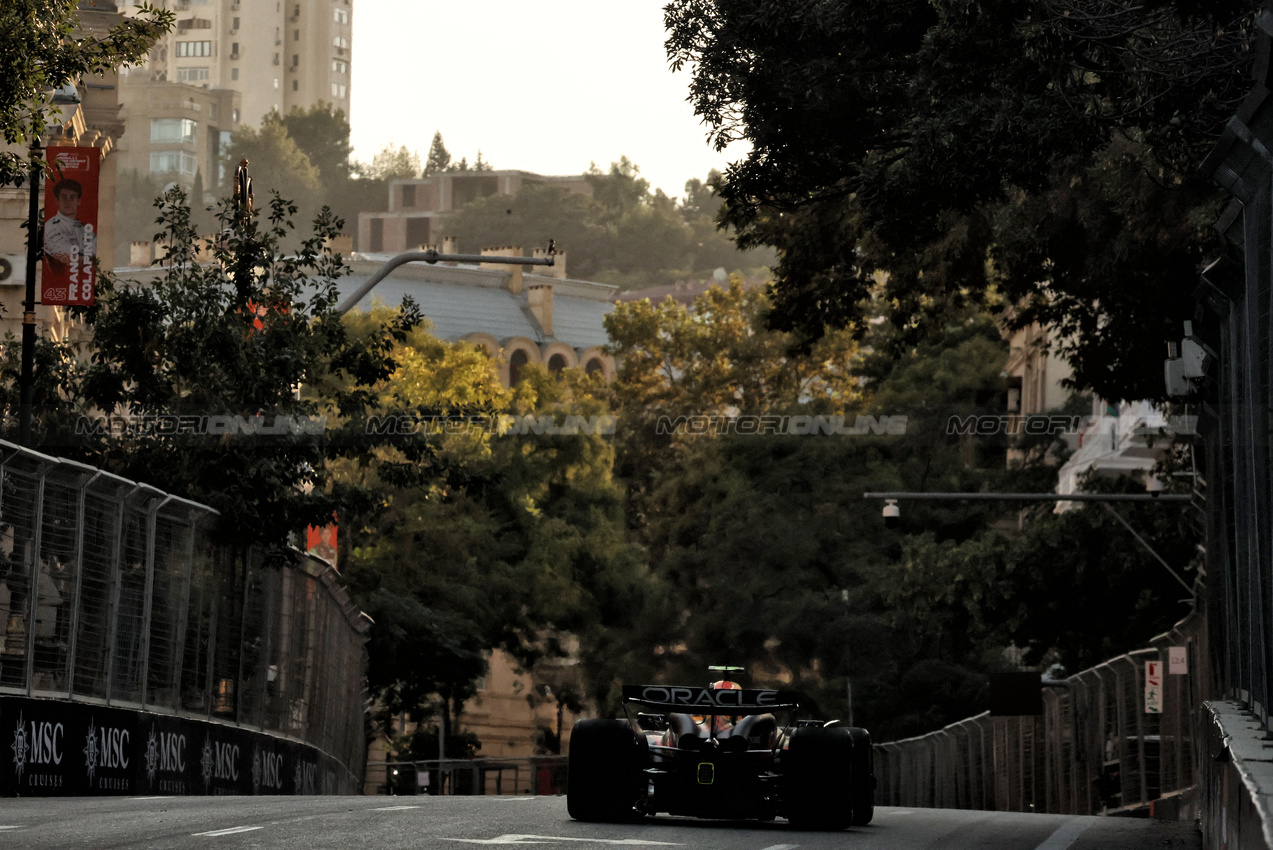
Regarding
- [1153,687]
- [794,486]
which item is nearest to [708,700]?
[1153,687]

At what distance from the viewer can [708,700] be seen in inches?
600

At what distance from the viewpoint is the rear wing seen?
1522cm

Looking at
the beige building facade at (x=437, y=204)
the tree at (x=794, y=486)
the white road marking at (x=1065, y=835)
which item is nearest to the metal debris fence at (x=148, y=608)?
the white road marking at (x=1065, y=835)

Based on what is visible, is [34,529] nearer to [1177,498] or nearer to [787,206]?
[787,206]

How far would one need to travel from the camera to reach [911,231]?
1778 cm

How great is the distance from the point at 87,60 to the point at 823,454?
157ft

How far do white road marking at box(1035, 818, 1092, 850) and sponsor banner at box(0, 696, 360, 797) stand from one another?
326 inches

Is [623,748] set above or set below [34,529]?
below

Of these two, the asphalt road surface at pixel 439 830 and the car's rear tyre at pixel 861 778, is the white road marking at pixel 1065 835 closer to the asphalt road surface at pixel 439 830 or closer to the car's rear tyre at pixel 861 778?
the asphalt road surface at pixel 439 830

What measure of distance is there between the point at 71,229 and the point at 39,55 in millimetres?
8743

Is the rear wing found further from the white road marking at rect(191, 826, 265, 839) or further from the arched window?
the arched window

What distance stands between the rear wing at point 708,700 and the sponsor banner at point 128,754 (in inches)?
219

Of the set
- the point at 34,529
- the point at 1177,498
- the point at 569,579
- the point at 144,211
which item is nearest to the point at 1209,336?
the point at 34,529

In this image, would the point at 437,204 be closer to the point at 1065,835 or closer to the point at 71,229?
the point at 71,229
